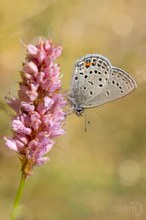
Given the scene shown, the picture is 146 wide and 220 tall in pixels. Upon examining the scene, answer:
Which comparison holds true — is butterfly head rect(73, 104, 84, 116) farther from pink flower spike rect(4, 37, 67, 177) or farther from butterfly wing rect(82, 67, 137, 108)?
pink flower spike rect(4, 37, 67, 177)

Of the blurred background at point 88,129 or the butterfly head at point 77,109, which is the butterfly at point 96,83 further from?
the blurred background at point 88,129

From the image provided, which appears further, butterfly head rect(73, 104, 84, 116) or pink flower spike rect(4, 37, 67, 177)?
butterfly head rect(73, 104, 84, 116)

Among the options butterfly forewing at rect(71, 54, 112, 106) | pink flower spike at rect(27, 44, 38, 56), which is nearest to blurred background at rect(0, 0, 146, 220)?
butterfly forewing at rect(71, 54, 112, 106)

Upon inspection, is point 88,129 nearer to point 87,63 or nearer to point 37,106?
point 87,63

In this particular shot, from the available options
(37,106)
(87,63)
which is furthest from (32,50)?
(87,63)

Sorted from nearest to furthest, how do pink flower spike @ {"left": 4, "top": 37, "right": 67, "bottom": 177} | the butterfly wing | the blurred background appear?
pink flower spike @ {"left": 4, "top": 37, "right": 67, "bottom": 177}
the butterfly wing
the blurred background

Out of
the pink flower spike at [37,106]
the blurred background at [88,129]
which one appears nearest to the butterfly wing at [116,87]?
the pink flower spike at [37,106]
